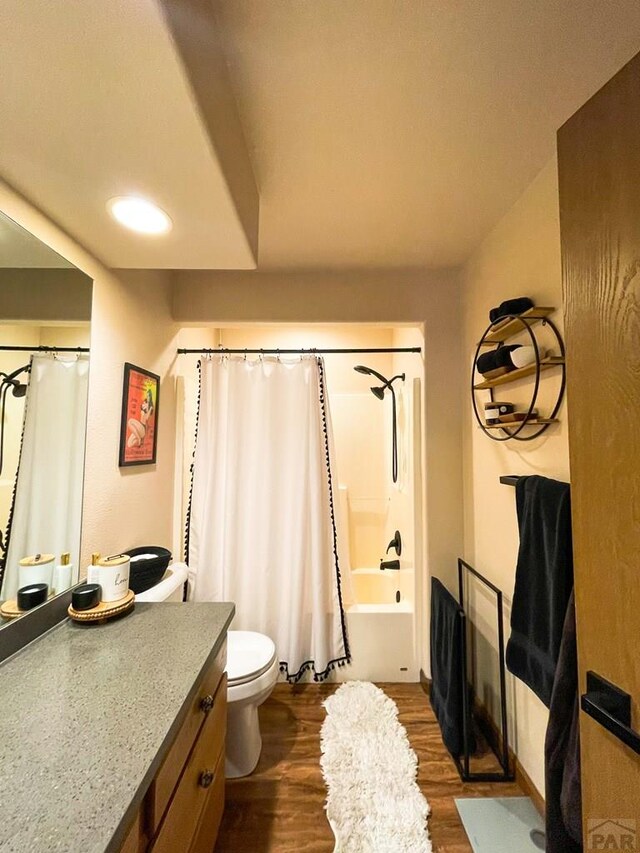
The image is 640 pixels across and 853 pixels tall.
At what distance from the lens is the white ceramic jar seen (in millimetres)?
1213

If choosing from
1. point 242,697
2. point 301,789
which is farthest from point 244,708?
point 301,789

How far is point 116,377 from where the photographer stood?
1.61 meters

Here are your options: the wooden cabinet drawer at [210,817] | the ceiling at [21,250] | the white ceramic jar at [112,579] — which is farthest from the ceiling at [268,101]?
the wooden cabinet drawer at [210,817]

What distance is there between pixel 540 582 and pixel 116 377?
6.28 feet

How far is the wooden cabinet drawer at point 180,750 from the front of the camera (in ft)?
2.34

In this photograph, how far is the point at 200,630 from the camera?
3.71 ft

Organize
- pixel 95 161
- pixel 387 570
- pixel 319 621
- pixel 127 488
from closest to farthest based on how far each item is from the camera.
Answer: pixel 95 161 → pixel 127 488 → pixel 319 621 → pixel 387 570

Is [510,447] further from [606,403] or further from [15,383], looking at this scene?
[15,383]

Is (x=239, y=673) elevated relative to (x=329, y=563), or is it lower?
lower

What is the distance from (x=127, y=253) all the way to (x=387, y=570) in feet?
8.68

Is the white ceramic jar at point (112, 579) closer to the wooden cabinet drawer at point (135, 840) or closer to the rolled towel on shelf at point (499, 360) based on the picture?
the wooden cabinet drawer at point (135, 840)

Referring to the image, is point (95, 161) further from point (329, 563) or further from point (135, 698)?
point (329, 563)

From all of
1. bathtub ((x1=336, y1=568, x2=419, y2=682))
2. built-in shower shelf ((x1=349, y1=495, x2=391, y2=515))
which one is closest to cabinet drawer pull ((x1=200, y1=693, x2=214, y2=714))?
bathtub ((x1=336, y1=568, x2=419, y2=682))

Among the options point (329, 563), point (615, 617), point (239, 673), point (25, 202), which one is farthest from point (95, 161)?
point (329, 563)
